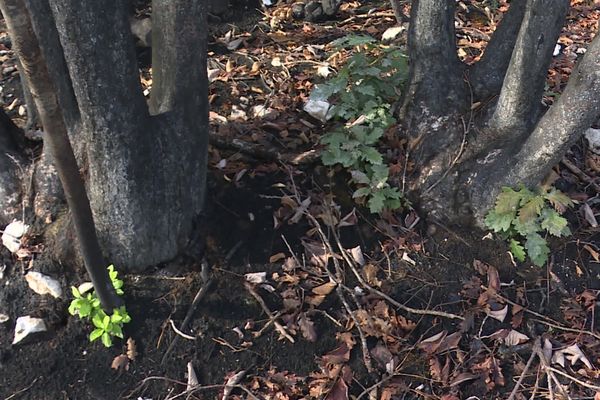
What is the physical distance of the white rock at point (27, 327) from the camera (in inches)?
118

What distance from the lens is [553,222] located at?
10.7ft

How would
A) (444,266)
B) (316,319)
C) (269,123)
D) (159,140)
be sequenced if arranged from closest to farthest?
(159,140), (316,319), (444,266), (269,123)

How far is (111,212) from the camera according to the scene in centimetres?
304

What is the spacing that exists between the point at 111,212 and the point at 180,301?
556 mm

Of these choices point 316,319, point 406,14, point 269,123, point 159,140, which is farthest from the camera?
point 406,14

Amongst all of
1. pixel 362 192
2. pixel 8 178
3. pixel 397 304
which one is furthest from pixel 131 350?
pixel 362 192

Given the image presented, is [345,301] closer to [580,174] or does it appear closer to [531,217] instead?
[531,217]

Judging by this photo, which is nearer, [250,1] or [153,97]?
[153,97]

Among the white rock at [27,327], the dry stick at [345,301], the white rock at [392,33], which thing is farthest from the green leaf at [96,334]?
the white rock at [392,33]

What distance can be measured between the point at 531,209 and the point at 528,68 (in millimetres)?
699

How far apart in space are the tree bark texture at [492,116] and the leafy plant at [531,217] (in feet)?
0.27

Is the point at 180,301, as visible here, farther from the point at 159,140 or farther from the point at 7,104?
the point at 7,104

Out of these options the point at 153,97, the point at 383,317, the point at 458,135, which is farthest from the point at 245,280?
the point at 458,135

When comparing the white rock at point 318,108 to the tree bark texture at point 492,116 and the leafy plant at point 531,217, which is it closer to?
the tree bark texture at point 492,116
